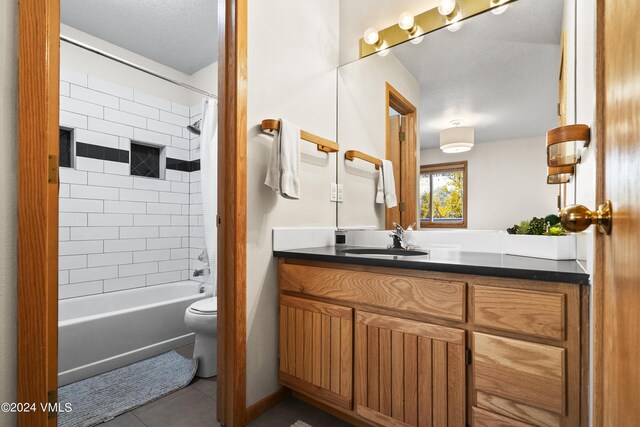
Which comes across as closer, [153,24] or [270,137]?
[270,137]

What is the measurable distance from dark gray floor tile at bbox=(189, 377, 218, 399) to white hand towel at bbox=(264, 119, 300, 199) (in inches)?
47.9

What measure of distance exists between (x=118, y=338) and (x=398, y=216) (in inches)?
80.7

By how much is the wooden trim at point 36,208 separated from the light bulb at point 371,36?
1.66 m

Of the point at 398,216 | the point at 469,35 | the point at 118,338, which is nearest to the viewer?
the point at 469,35

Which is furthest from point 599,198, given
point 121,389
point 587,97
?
point 121,389

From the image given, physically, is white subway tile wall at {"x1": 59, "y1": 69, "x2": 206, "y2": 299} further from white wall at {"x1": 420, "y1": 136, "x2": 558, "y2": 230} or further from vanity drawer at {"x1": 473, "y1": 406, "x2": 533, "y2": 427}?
vanity drawer at {"x1": 473, "y1": 406, "x2": 533, "y2": 427}

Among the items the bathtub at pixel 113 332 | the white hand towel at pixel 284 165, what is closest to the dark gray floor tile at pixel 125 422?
the bathtub at pixel 113 332

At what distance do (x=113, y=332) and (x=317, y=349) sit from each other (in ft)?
4.91

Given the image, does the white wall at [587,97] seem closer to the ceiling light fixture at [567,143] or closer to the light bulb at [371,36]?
the ceiling light fixture at [567,143]

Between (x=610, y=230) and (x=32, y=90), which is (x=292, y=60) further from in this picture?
(x=610, y=230)

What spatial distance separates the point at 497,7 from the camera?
1.60 m

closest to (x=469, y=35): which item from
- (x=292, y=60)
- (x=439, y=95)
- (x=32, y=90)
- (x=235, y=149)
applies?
(x=439, y=95)

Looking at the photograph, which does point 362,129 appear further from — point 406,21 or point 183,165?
point 183,165

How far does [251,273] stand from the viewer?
1.54 meters
